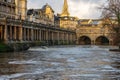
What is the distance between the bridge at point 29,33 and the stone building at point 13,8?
9.81 meters

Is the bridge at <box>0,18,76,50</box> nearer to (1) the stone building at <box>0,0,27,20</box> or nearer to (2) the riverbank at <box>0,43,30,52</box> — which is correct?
(2) the riverbank at <box>0,43,30,52</box>

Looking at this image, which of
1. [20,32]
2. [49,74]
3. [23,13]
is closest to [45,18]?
[23,13]

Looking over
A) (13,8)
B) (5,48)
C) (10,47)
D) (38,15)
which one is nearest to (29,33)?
(13,8)

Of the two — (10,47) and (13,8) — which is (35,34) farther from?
(10,47)

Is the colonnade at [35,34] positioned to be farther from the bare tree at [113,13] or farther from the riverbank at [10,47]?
the bare tree at [113,13]

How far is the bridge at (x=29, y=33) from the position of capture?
292 ft

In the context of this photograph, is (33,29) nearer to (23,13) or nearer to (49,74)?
(23,13)

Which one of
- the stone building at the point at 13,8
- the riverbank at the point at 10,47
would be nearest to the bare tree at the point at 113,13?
the riverbank at the point at 10,47

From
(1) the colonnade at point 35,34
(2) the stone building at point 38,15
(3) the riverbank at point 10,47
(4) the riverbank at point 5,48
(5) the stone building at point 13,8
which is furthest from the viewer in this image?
(2) the stone building at point 38,15

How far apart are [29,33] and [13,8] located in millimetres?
20107

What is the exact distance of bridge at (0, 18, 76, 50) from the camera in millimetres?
89125

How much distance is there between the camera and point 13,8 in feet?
452

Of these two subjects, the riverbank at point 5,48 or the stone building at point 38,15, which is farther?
the stone building at point 38,15

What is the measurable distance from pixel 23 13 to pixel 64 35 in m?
34.9
